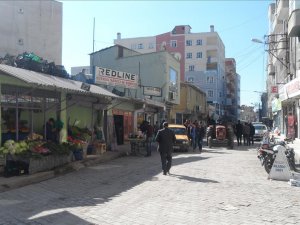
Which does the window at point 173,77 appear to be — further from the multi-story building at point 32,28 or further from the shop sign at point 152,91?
the multi-story building at point 32,28

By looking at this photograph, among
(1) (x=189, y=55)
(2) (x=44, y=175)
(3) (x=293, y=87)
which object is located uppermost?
(1) (x=189, y=55)

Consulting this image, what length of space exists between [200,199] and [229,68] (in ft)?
330

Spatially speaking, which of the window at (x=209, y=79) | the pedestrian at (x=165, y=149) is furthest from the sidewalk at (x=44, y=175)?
the window at (x=209, y=79)

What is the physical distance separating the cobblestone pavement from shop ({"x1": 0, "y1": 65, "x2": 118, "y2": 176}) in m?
2.08

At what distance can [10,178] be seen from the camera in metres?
11.7

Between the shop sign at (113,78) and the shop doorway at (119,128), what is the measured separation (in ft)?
6.97

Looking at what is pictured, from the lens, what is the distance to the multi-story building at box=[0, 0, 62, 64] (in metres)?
41.8

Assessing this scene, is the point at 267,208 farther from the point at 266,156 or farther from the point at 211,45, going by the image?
the point at 211,45

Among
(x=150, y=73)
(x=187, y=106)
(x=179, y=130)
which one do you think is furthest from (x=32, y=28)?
(x=179, y=130)

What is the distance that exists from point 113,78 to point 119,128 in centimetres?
357

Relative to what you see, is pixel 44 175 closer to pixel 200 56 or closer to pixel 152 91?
pixel 152 91

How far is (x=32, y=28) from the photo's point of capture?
44000 millimetres

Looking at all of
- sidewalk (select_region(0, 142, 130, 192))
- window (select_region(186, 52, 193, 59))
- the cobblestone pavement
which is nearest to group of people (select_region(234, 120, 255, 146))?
sidewalk (select_region(0, 142, 130, 192))

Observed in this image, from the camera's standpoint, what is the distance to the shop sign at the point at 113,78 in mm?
23172
